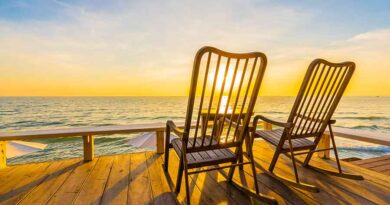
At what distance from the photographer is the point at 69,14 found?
3.78 m

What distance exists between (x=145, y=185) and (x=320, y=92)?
6.22 ft

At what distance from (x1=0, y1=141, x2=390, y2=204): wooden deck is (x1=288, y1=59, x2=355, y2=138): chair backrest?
539 millimetres

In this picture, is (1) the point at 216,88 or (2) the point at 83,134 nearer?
(1) the point at 216,88

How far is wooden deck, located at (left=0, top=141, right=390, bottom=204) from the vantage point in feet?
4.96

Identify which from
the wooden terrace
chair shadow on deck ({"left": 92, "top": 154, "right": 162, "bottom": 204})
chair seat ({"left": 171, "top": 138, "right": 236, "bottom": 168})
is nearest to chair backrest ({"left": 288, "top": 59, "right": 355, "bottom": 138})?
the wooden terrace

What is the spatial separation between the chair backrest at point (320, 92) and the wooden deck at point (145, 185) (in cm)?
54

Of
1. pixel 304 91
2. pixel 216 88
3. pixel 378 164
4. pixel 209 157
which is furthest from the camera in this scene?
pixel 378 164

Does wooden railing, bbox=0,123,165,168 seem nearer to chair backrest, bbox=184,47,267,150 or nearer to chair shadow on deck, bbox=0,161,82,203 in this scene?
chair shadow on deck, bbox=0,161,82,203

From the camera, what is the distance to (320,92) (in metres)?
1.80

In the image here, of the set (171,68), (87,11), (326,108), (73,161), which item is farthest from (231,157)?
(171,68)

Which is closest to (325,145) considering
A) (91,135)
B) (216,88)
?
(216,88)

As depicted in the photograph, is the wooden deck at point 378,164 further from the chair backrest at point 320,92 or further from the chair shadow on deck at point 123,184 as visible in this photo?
the chair shadow on deck at point 123,184

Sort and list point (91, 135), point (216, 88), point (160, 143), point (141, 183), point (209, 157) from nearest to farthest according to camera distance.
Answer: point (216, 88)
point (209, 157)
point (141, 183)
point (91, 135)
point (160, 143)

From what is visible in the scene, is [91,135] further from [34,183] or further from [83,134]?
[34,183]
